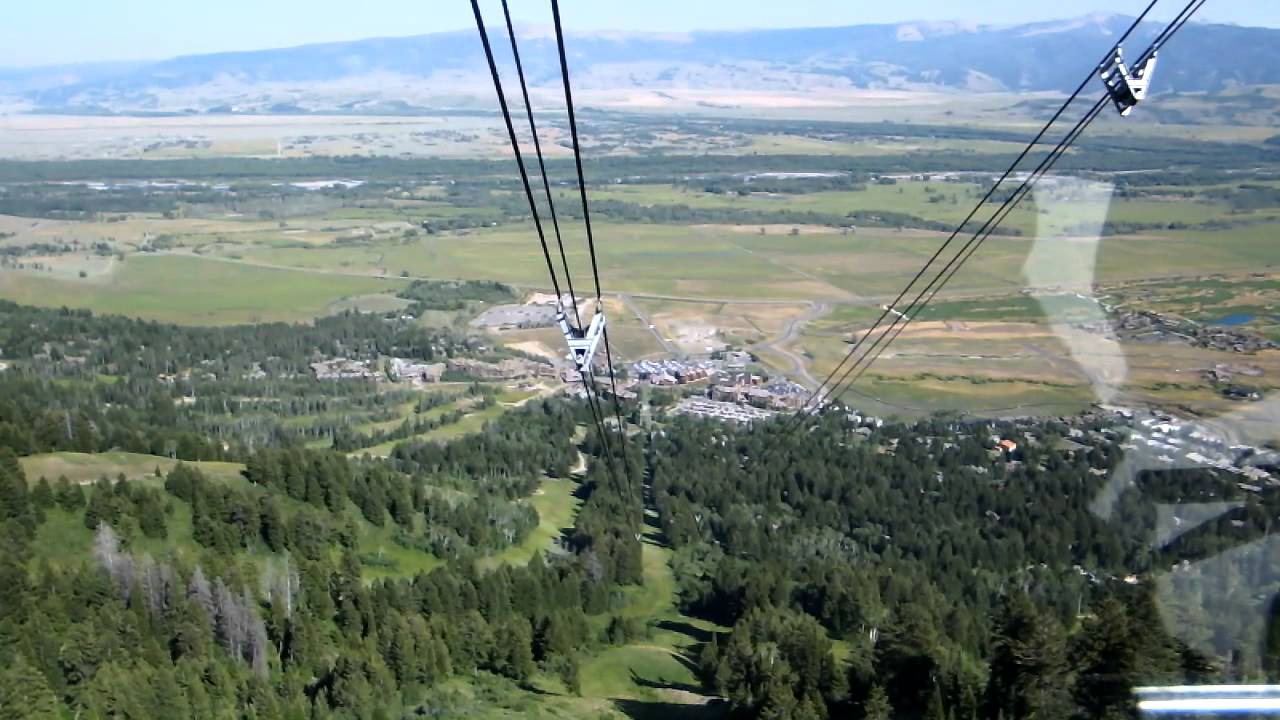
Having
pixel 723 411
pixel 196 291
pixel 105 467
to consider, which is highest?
pixel 196 291

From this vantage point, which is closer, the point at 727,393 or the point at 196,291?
the point at 727,393

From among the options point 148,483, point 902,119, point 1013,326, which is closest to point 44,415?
point 148,483

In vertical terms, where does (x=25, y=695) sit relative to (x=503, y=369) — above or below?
→ below

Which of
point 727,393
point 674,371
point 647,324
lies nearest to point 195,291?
point 647,324

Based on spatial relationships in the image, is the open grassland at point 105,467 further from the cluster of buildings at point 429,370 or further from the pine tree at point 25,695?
the cluster of buildings at point 429,370

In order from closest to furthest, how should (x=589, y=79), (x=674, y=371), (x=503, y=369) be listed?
1. (x=674, y=371)
2. (x=503, y=369)
3. (x=589, y=79)

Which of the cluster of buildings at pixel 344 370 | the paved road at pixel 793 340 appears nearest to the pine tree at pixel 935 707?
the paved road at pixel 793 340

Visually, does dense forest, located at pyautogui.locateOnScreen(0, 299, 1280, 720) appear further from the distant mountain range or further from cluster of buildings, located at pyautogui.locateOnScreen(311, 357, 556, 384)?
the distant mountain range

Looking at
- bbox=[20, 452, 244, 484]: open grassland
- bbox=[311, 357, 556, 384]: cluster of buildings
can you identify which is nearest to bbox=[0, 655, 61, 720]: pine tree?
bbox=[20, 452, 244, 484]: open grassland

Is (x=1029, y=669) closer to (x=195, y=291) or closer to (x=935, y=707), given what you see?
(x=935, y=707)
